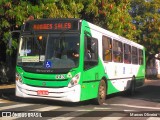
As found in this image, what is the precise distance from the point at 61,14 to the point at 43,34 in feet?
23.7

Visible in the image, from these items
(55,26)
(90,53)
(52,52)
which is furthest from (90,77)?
(55,26)

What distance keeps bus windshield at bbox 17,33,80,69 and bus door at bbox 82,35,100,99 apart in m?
0.47

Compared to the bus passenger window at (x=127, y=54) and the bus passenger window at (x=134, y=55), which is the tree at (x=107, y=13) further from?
the bus passenger window at (x=127, y=54)

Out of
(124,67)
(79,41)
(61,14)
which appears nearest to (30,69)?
(79,41)

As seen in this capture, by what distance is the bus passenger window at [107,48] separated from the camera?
1493cm

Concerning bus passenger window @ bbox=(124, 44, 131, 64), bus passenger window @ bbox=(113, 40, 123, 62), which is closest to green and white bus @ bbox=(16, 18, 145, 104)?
bus passenger window @ bbox=(113, 40, 123, 62)

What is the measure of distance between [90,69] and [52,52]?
57.8 inches

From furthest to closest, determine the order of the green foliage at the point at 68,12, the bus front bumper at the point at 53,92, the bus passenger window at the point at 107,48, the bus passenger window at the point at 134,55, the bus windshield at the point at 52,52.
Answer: the bus passenger window at the point at 134,55, the green foliage at the point at 68,12, the bus passenger window at the point at 107,48, the bus windshield at the point at 52,52, the bus front bumper at the point at 53,92

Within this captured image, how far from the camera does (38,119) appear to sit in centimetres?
1027

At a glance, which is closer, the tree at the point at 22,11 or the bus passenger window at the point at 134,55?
the tree at the point at 22,11

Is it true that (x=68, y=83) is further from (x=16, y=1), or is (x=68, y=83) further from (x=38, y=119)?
(x=16, y=1)

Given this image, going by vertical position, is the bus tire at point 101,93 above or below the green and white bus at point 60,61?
below

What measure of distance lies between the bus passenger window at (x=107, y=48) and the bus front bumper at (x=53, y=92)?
9.34 ft

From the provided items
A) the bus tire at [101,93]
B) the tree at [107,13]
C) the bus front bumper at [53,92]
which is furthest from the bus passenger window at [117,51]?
the tree at [107,13]
